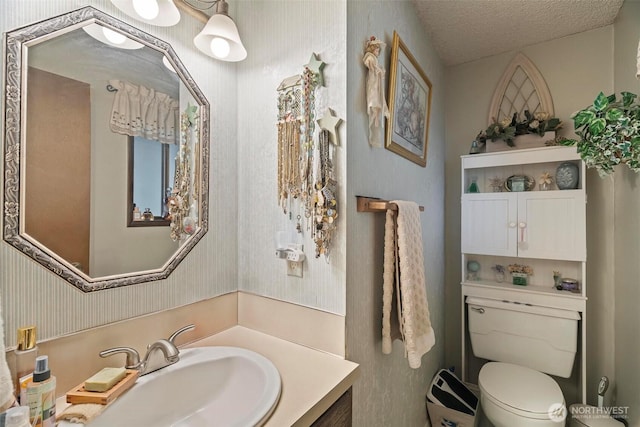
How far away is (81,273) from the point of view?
79 cm

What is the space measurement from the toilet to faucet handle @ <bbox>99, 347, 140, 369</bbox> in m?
1.56

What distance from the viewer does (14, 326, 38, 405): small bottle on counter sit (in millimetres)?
646

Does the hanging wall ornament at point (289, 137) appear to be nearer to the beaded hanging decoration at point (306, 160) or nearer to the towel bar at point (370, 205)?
the beaded hanging decoration at point (306, 160)

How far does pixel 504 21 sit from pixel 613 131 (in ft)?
2.97

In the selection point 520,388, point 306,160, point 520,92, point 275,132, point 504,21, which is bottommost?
point 520,388

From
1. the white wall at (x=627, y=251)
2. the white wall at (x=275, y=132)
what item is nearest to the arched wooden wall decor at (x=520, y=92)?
the white wall at (x=627, y=251)

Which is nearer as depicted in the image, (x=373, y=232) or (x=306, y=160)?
(x=306, y=160)

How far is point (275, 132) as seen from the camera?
1.12 m

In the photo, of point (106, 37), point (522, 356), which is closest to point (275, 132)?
point (106, 37)

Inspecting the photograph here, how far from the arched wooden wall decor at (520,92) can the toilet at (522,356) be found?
126 cm

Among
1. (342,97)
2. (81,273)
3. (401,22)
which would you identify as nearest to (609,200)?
(401,22)

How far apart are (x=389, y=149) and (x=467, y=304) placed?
1.29 meters

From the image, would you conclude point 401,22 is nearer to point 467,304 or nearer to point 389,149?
point 389,149

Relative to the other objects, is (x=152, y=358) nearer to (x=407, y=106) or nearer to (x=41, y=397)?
(x=41, y=397)
